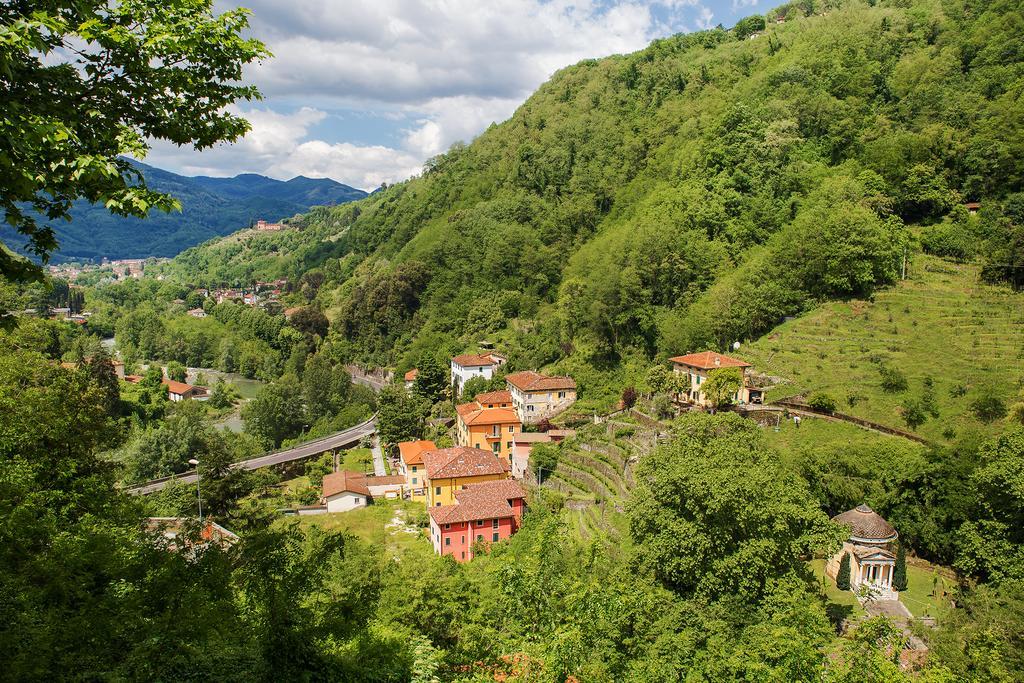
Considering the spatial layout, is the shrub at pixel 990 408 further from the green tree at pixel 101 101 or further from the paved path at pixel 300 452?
the paved path at pixel 300 452

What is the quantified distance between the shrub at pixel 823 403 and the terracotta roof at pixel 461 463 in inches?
619

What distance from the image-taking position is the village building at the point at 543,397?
39906 mm

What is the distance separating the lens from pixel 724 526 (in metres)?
17.4

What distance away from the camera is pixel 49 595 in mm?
7824

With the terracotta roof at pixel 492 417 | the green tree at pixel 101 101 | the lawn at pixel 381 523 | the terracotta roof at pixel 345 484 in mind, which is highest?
the green tree at pixel 101 101

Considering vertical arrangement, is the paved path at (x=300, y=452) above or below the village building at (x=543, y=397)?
below

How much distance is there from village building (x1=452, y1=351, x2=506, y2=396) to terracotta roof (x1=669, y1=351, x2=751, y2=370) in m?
17.3

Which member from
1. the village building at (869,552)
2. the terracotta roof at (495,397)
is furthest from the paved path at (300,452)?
the village building at (869,552)

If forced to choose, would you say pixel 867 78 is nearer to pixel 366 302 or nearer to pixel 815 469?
pixel 815 469

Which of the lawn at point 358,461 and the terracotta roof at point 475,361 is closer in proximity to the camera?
the lawn at point 358,461

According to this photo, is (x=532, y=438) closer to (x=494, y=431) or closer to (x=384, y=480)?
(x=494, y=431)

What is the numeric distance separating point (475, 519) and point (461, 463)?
5943mm

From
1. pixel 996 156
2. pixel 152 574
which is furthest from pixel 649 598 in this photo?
pixel 996 156

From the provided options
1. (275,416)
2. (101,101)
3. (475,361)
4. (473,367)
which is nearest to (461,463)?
(473,367)
